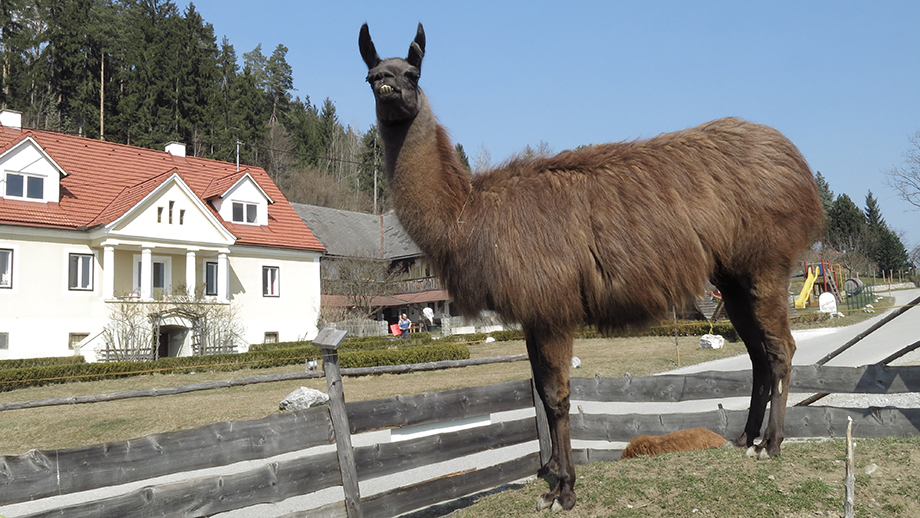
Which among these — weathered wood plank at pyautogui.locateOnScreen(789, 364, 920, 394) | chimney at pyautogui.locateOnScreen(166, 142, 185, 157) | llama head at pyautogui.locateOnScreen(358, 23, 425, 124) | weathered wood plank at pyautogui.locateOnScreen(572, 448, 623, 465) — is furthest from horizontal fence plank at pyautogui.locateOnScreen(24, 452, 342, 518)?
chimney at pyautogui.locateOnScreen(166, 142, 185, 157)

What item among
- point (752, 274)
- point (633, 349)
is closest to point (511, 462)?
point (752, 274)

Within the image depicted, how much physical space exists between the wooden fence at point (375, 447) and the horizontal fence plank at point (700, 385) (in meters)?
0.01

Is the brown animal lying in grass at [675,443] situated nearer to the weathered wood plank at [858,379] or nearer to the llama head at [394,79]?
the weathered wood plank at [858,379]

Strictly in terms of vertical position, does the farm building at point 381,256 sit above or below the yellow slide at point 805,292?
above

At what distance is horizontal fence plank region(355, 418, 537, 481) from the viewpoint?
5.42 meters

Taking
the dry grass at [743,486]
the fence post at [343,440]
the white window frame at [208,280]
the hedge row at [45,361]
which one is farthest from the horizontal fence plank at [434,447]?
the white window frame at [208,280]

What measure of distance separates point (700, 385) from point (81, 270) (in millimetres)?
27496

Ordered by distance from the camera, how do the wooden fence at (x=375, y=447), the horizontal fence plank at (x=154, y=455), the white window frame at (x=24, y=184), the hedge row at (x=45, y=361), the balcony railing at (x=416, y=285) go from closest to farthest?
the horizontal fence plank at (x=154, y=455), the wooden fence at (x=375, y=447), the hedge row at (x=45, y=361), the white window frame at (x=24, y=184), the balcony railing at (x=416, y=285)

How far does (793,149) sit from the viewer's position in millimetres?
5172

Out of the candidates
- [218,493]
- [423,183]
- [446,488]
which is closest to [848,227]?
[446,488]

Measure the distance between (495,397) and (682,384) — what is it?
7.89ft

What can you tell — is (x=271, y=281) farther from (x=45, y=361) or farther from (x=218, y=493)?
(x=218, y=493)

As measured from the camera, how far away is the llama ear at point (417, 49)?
4680mm

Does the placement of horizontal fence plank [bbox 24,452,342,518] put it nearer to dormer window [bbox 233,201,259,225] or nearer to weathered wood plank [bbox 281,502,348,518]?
weathered wood plank [bbox 281,502,348,518]
